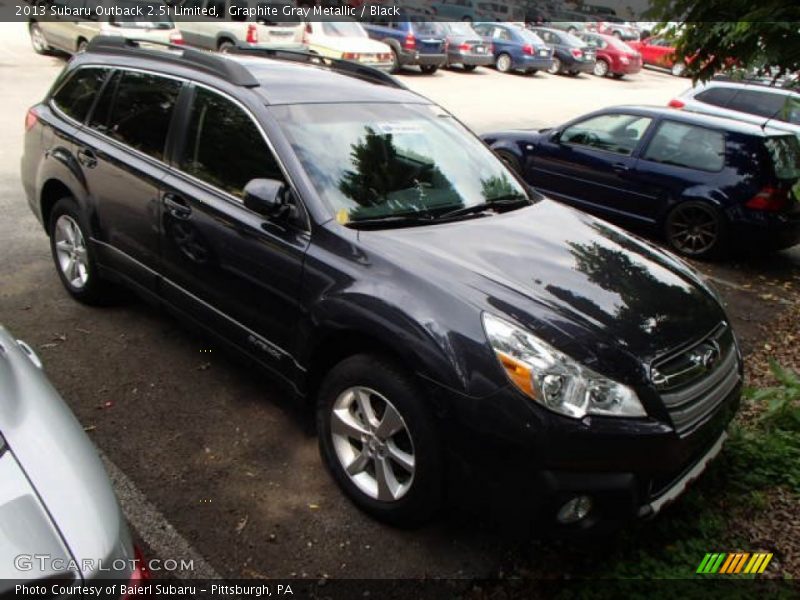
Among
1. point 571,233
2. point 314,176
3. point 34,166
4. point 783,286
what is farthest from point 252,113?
point 783,286

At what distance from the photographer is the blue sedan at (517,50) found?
2297cm

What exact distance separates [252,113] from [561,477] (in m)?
2.31

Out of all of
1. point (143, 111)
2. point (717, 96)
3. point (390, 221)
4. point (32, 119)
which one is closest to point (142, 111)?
point (143, 111)

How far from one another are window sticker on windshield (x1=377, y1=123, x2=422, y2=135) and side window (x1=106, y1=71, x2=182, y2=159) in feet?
4.09

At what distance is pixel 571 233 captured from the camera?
355 cm

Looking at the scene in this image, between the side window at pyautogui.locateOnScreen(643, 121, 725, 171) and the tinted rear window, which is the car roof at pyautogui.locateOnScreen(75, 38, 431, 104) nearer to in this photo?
the side window at pyautogui.locateOnScreen(643, 121, 725, 171)

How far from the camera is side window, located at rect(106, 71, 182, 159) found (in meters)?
3.97

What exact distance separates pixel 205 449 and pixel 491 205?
6.46 feet

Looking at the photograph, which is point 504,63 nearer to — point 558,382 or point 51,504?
point 558,382

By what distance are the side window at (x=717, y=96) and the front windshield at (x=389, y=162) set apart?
8.32m

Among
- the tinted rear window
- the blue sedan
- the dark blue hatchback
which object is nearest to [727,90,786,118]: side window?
the dark blue hatchback

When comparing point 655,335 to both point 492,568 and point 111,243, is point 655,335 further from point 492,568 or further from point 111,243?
point 111,243

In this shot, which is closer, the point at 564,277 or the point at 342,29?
the point at 564,277

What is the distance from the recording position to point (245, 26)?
53.7 ft
